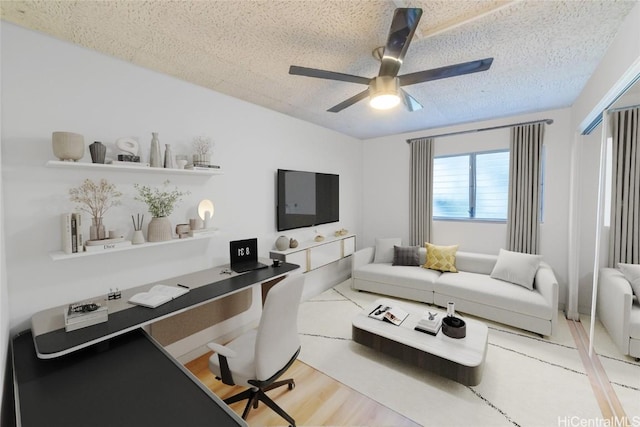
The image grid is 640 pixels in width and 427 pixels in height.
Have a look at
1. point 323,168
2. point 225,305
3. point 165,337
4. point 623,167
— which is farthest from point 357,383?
point 323,168

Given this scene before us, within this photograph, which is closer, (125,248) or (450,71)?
(450,71)

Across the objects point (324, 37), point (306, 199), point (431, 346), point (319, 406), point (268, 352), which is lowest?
point (319, 406)

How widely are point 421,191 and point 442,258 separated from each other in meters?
1.22

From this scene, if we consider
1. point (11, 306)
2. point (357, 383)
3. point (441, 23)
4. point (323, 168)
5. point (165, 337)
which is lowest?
point (357, 383)

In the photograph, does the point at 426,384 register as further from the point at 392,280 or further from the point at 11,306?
the point at 11,306

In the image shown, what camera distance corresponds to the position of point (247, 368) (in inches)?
65.7

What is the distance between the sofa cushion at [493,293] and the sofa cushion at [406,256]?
50 cm

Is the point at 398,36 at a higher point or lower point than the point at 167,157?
higher

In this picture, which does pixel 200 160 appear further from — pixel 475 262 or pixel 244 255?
pixel 475 262

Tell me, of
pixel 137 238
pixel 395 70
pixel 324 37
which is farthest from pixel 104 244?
pixel 395 70

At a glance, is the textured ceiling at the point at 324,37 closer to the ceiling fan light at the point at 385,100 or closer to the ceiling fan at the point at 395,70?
the ceiling fan at the point at 395,70

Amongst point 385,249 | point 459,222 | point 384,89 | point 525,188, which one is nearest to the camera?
point 384,89

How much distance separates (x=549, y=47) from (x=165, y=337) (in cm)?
388

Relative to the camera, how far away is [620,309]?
75.0 inches
